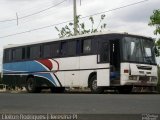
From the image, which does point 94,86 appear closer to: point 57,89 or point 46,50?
Result: point 46,50

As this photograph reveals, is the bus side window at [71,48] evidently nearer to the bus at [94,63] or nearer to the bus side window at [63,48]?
the bus at [94,63]

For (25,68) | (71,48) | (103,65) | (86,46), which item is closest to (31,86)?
(25,68)

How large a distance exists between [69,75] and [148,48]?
15.3ft

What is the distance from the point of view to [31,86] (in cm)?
3197

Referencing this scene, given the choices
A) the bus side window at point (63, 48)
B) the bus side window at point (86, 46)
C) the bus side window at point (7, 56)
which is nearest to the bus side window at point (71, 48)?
the bus side window at point (63, 48)

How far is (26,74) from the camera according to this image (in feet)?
106

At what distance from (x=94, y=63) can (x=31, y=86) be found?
21.3 feet

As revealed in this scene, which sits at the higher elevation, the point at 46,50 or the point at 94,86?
the point at 46,50

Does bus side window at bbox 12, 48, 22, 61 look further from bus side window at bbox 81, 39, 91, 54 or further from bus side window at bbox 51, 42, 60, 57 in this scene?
bus side window at bbox 81, 39, 91, 54

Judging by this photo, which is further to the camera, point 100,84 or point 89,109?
point 100,84

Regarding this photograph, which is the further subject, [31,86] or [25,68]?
[25,68]

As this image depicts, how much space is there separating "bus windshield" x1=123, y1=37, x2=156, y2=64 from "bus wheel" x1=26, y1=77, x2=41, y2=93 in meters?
7.70

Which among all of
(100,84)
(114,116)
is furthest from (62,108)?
(100,84)

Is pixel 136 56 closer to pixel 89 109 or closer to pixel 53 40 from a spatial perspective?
pixel 53 40
